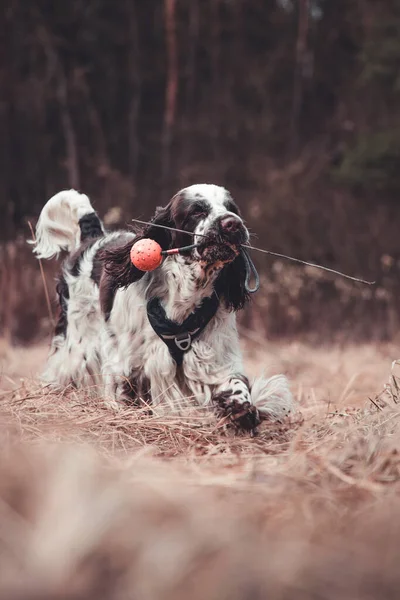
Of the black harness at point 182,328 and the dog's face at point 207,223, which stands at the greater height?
the dog's face at point 207,223

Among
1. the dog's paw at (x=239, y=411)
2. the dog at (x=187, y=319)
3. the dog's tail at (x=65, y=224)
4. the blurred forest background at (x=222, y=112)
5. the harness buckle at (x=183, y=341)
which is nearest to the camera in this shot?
the dog's paw at (x=239, y=411)

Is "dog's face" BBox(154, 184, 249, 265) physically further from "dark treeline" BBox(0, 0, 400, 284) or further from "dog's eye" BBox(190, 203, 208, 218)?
"dark treeline" BBox(0, 0, 400, 284)

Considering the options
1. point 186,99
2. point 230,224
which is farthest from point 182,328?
point 186,99

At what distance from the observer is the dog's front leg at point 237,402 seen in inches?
123

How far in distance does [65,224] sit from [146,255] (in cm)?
143

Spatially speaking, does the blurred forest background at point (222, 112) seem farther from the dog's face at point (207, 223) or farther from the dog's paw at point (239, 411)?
the dog's paw at point (239, 411)

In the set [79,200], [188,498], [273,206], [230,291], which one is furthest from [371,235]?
[188,498]

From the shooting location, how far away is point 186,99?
16.0 m

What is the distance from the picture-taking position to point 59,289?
4418mm

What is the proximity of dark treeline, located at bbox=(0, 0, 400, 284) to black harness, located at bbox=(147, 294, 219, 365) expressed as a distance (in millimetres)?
8625

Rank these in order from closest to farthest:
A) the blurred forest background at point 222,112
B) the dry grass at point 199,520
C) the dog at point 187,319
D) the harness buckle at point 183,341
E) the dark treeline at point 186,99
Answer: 1. the dry grass at point 199,520
2. the dog at point 187,319
3. the harness buckle at point 183,341
4. the blurred forest background at point 222,112
5. the dark treeline at point 186,99

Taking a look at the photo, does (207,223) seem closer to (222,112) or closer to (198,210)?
(198,210)

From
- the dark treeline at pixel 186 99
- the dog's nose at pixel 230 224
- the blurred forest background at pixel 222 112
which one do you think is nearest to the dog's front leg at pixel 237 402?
the dog's nose at pixel 230 224

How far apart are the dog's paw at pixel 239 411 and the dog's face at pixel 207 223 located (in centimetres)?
55
